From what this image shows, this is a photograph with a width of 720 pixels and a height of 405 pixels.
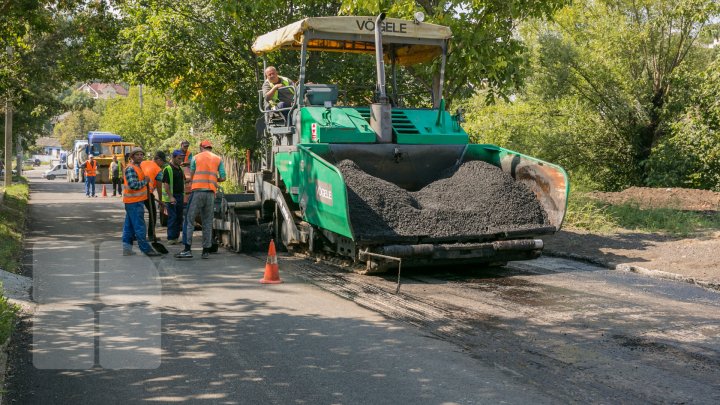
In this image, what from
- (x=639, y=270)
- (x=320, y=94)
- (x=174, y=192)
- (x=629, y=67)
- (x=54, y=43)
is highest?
(x=54, y=43)

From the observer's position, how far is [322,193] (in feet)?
31.0

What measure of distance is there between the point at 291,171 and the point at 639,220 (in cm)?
720

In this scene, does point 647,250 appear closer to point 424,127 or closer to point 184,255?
point 424,127

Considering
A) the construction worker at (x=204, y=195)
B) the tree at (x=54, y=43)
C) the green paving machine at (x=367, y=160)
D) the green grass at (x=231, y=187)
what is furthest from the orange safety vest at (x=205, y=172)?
the green grass at (x=231, y=187)

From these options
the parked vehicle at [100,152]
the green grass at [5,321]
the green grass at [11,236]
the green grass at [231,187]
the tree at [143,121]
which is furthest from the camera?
the tree at [143,121]

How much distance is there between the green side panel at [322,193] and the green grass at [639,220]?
5688mm

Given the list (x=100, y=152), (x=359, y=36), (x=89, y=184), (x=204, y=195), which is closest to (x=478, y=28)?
(x=359, y=36)

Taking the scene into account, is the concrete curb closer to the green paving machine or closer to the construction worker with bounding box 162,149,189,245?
the green paving machine

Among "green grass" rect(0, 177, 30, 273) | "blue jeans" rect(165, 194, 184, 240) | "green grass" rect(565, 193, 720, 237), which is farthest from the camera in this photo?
"green grass" rect(565, 193, 720, 237)

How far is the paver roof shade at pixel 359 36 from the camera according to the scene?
420 inches

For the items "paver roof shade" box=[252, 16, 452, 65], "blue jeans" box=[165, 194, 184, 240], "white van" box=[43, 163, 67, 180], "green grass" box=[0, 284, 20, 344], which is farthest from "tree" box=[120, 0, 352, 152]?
"white van" box=[43, 163, 67, 180]

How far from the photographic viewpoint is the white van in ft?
183

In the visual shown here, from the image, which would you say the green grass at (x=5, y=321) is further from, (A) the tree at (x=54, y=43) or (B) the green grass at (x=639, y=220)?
(A) the tree at (x=54, y=43)

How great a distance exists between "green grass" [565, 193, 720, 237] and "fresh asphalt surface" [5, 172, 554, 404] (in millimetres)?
6379
